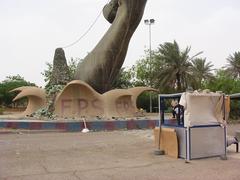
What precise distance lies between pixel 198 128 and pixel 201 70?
127ft

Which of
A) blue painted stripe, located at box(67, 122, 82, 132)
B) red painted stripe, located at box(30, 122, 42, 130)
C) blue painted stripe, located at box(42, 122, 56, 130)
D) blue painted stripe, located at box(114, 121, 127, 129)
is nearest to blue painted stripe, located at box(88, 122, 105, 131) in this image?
blue painted stripe, located at box(67, 122, 82, 132)

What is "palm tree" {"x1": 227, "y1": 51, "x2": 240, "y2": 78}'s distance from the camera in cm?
5219

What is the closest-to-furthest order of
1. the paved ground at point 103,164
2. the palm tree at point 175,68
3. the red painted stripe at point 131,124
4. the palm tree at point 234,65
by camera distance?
the paved ground at point 103,164 < the red painted stripe at point 131,124 < the palm tree at point 175,68 < the palm tree at point 234,65

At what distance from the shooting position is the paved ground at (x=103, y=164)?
8086 millimetres

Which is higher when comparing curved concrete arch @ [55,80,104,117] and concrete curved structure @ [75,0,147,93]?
concrete curved structure @ [75,0,147,93]

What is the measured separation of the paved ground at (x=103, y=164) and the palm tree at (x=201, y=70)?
33.7 metres

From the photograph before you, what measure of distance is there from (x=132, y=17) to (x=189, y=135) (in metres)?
14.1

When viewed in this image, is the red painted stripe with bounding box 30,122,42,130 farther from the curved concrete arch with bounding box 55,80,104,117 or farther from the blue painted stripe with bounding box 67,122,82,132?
the curved concrete arch with bounding box 55,80,104,117

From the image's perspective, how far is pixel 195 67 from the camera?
46.6 m

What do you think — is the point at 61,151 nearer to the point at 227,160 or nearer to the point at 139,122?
the point at 227,160

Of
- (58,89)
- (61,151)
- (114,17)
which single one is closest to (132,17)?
(114,17)

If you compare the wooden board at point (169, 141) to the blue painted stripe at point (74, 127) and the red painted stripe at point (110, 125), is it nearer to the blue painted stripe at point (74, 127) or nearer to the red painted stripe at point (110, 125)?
the blue painted stripe at point (74, 127)

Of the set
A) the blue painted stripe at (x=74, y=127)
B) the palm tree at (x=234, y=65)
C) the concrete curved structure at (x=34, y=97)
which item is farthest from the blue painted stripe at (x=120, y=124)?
the palm tree at (x=234, y=65)

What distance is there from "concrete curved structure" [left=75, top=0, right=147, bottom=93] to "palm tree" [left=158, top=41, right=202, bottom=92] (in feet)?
66.8
